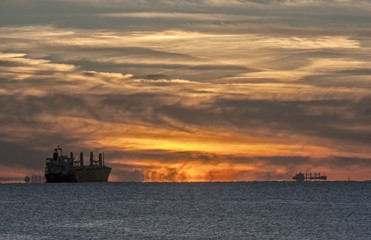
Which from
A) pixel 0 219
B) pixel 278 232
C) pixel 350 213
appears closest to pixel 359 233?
pixel 278 232

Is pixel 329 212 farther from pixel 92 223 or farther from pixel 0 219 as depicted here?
pixel 0 219

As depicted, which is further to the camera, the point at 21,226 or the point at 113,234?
the point at 21,226

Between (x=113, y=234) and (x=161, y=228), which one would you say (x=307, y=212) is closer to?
(x=161, y=228)

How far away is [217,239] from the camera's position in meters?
81.7

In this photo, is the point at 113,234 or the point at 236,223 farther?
the point at 236,223

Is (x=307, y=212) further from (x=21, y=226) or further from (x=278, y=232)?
(x=21, y=226)

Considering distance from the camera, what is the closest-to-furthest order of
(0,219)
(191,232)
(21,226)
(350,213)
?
(191,232) < (21,226) < (0,219) < (350,213)

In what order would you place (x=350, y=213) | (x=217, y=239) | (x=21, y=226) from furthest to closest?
(x=350, y=213)
(x=21, y=226)
(x=217, y=239)

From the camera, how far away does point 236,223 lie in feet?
341

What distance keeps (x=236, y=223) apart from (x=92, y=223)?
21.1 meters

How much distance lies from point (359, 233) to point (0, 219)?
5651cm

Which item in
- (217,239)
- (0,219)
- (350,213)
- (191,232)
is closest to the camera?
(217,239)

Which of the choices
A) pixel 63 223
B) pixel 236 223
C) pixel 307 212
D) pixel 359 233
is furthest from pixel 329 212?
pixel 63 223

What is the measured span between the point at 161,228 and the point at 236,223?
14.3 m
